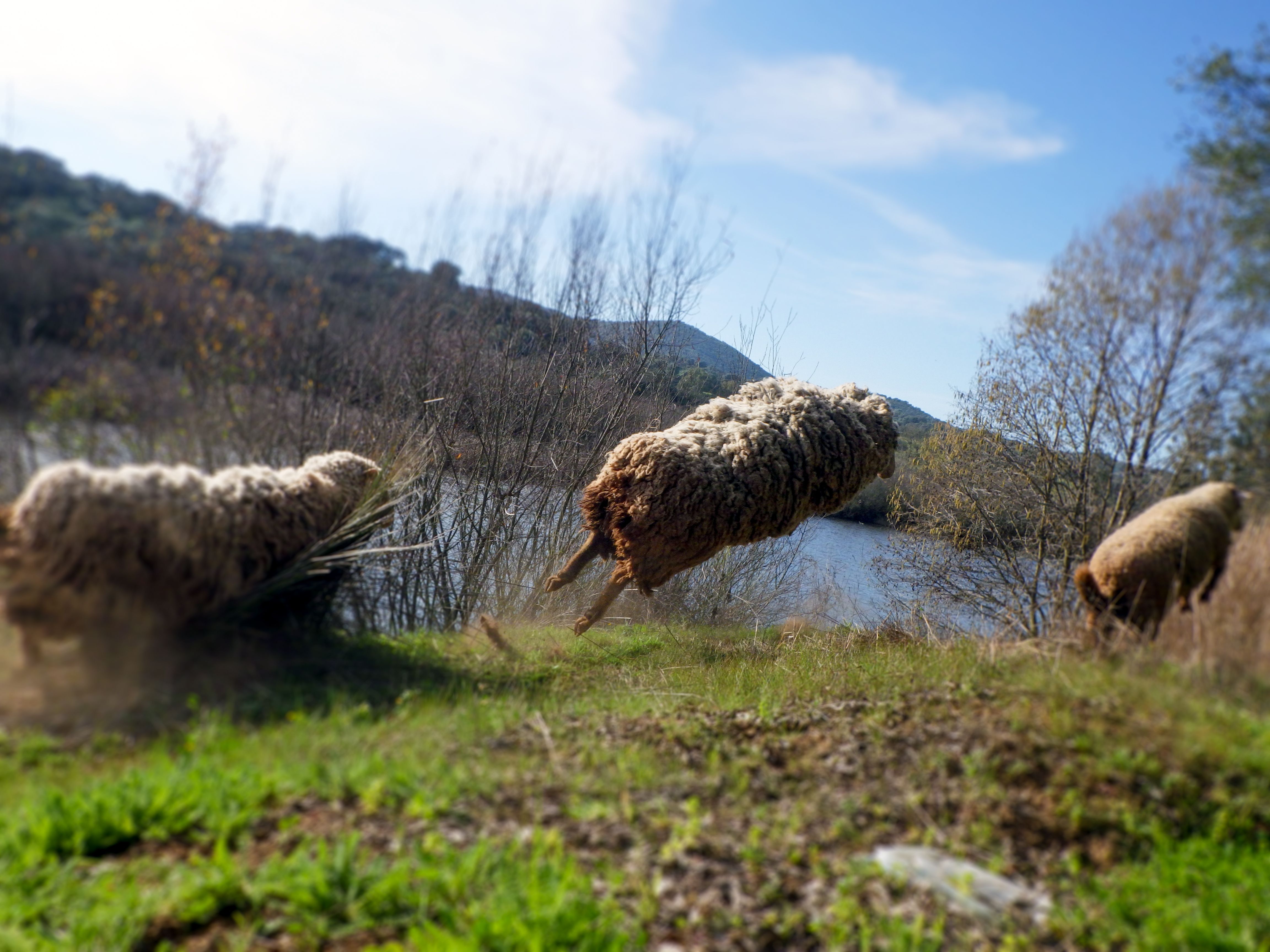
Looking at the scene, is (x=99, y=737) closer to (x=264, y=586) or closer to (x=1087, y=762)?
(x=264, y=586)

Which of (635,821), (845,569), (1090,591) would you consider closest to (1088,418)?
(1090,591)

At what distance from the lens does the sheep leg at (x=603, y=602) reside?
8828mm

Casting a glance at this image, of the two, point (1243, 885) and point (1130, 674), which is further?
point (1130, 674)

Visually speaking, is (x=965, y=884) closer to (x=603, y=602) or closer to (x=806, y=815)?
(x=806, y=815)

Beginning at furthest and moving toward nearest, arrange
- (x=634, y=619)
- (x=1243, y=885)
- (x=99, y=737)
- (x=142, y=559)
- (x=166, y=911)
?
1. (x=634, y=619)
2. (x=142, y=559)
3. (x=99, y=737)
4. (x=1243, y=885)
5. (x=166, y=911)

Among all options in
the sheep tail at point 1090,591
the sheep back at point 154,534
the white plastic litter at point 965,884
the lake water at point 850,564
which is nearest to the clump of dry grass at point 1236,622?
the sheep tail at point 1090,591

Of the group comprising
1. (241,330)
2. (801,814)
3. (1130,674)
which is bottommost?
(801,814)

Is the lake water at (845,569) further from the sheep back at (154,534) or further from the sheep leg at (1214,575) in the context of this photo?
the sheep back at (154,534)

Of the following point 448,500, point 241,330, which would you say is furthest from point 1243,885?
point 448,500

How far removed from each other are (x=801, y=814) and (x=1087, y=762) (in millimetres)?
1670

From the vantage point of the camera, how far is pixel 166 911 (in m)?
3.23

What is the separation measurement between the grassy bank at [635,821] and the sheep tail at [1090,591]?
2.37 ft

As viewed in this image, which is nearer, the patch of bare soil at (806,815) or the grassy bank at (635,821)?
the grassy bank at (635,821)

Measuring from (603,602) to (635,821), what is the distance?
15.4ft
